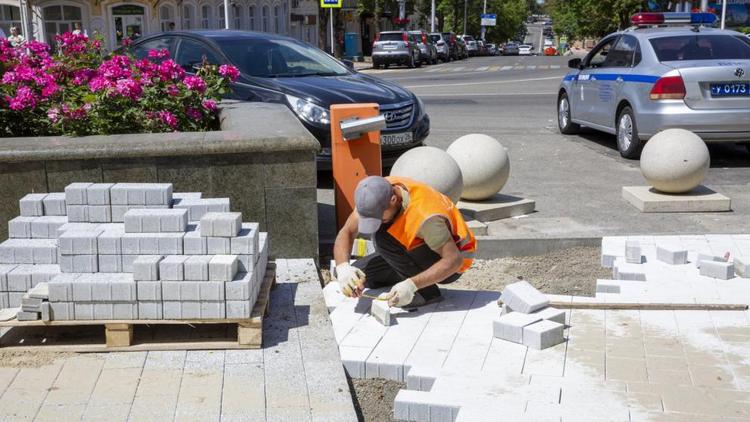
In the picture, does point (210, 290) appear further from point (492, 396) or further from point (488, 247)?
point (488, 247)

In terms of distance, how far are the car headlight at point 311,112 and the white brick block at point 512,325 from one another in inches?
192

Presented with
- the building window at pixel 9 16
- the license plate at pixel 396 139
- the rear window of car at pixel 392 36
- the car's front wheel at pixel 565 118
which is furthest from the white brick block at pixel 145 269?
the building window at pixel 9 16

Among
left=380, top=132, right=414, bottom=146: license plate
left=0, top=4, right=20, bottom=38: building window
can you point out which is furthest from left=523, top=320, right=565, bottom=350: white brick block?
left=0, top=4, right=20, bottom=38: building window

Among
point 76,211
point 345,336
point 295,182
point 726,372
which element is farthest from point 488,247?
point 76,211

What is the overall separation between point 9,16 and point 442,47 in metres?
26.8

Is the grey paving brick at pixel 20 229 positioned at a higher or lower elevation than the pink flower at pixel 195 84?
lower

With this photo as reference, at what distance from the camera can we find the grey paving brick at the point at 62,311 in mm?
4812

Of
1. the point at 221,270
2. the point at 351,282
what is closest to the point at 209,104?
the point at 351,282

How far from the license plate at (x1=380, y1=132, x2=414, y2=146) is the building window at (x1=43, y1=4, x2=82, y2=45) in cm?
3872

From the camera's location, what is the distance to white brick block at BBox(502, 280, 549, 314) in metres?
5.33

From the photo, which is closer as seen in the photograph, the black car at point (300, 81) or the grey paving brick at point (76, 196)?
the grey paving brick at point (76, 196)

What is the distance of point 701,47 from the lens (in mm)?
11562

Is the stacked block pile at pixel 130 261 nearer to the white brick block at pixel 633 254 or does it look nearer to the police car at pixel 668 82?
the white brick block at pixel 633 254

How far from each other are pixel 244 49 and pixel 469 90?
15.8 metres
